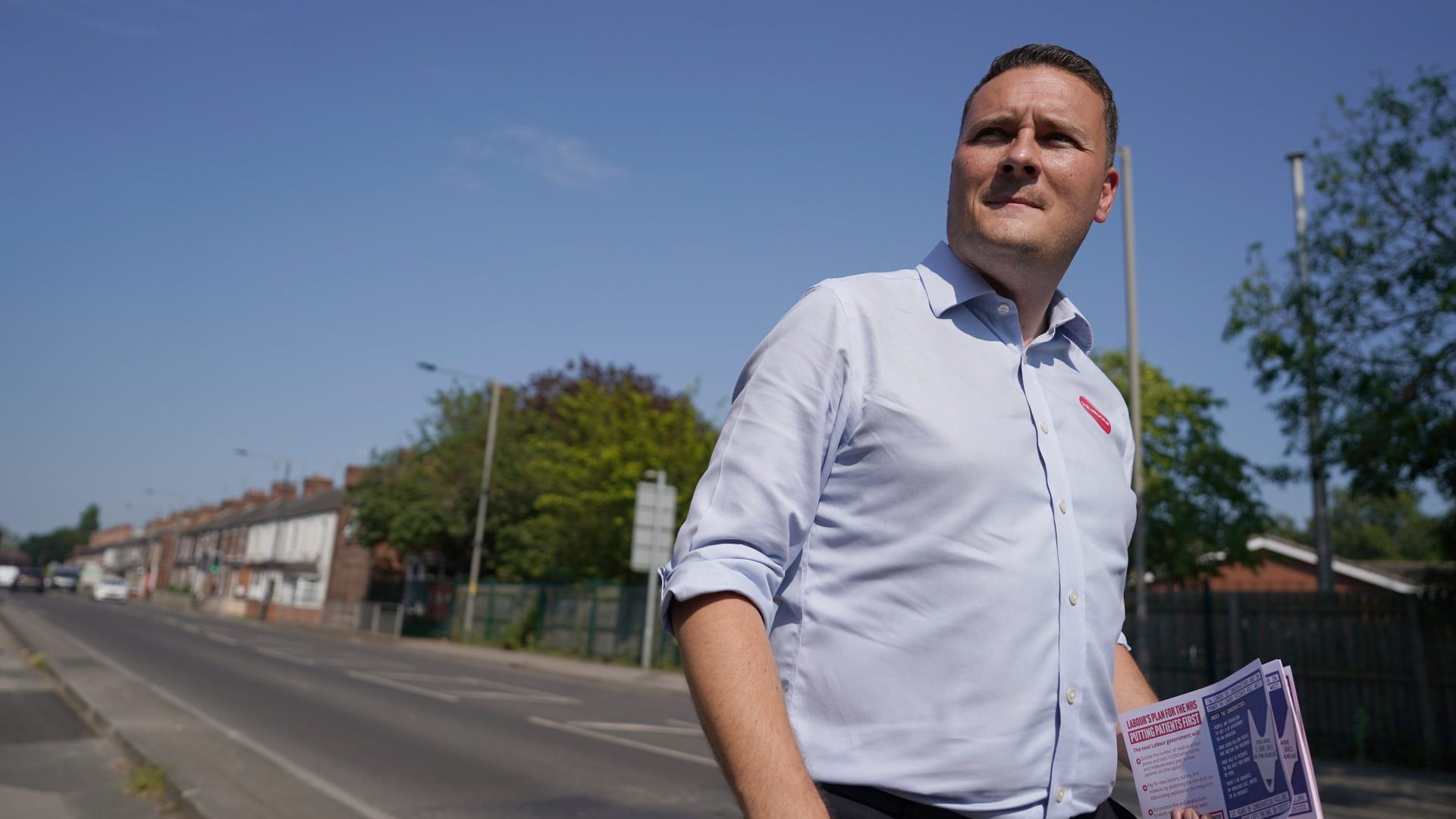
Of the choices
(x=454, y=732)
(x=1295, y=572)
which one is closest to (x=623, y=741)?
(x=454, y=732)

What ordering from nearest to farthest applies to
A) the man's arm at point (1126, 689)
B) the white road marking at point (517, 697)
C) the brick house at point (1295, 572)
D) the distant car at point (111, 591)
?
1. the man's arm at point (1126, 689)
2. the white road marking at point (517, 697)
3. the brick house at point (1295, 572)
4. the distant car at point (111, 591)

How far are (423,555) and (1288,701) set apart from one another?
44088 millimetres

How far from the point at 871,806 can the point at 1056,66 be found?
49.0 inches

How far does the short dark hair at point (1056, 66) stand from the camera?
5.86 feet

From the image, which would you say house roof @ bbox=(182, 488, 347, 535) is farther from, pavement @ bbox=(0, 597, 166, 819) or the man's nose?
the man's nose

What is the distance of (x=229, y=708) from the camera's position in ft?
38.9

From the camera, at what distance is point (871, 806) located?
1.37 m

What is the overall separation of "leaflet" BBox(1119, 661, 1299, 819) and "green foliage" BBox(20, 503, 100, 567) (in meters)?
196

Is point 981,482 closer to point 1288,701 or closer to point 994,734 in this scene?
point 994,734

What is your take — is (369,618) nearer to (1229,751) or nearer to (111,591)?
(111,591)

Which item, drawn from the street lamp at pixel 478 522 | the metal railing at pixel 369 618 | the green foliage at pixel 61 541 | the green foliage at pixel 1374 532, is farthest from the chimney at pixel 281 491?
the green foliage at pixel 61 541

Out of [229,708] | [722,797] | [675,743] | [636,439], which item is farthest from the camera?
[636,439]

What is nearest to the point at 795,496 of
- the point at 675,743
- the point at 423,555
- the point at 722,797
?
the point at 722,797

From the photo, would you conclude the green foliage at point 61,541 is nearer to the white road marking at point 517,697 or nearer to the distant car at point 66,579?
the distant car at point 66,579
